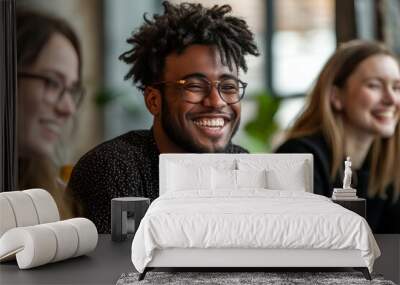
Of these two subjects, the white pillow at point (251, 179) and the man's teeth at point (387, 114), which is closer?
the white pillow at point (251, 179)

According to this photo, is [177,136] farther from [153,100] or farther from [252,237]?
[252,237]

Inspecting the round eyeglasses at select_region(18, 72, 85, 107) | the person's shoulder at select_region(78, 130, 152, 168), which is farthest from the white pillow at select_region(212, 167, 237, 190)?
the round eyeglasses at select_region(18, 72, 85, 107)

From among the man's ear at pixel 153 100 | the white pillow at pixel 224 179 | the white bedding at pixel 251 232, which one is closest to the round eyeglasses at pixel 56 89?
the man's ear at pixel 153 100

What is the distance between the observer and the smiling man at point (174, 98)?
6543 mm

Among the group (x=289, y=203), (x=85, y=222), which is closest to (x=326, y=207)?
(x=289, y=203)

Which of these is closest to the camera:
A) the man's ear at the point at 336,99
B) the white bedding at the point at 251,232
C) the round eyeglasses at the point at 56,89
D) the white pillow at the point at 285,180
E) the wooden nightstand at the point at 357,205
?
the white bedding at the point at 251,232

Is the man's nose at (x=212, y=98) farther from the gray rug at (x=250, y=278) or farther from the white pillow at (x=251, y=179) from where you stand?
the gray rug at (x=250, y=278)

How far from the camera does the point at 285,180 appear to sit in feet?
20.6

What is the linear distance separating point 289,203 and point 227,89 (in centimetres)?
177

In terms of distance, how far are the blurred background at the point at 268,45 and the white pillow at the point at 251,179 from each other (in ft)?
1.71

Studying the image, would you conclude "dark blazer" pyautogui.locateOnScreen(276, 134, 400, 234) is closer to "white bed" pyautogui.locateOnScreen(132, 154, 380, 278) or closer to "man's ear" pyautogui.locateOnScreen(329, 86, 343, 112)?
"man's ear" pyautogui.locateOnScreen(329, 86, 343, 112)

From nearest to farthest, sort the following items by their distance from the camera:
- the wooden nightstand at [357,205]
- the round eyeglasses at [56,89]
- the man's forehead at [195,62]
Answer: the wooden nightstand at [357,205], the man's forehead at [195,62], the round eyeglasses at [56,89]

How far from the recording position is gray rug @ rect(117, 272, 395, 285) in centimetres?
475

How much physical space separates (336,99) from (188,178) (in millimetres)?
1497
